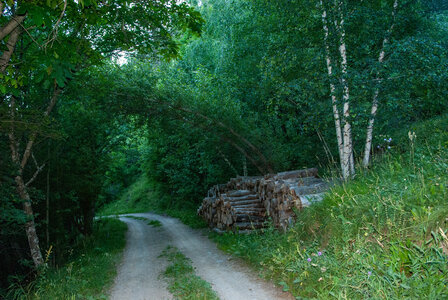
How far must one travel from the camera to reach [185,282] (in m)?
6.97

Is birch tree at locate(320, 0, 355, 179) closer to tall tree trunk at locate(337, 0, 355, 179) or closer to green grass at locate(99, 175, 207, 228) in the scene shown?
tall tree trunk at locate(337, 0, 355, 179)

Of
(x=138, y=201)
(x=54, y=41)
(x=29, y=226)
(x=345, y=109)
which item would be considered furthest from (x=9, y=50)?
(x=138, y=201)

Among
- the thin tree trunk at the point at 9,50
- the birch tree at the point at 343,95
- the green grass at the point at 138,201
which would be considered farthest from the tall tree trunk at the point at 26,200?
the green grass at the point at 138,201

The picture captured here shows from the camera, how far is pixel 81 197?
13.8 metres

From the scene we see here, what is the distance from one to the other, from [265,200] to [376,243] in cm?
676

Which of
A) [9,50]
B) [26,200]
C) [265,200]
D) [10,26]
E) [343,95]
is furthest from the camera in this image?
[265,200]

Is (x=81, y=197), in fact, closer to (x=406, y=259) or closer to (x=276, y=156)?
(x=276, y=156)

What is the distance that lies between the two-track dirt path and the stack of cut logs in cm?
141

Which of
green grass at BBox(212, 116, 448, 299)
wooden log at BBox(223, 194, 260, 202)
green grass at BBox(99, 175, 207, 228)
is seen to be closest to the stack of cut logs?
wooden log at BBox(223, 194, 260, 202)

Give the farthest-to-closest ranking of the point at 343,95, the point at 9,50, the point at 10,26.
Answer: the point at 343,95 < the point at 9,50 < the point at 10,26

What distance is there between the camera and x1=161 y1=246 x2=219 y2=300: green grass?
19.8 feet

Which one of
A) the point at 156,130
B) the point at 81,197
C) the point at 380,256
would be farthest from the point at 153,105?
the point at 380,256

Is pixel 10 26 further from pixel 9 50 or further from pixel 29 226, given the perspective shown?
pixel 29 226

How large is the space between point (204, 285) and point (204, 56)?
19706 mm
